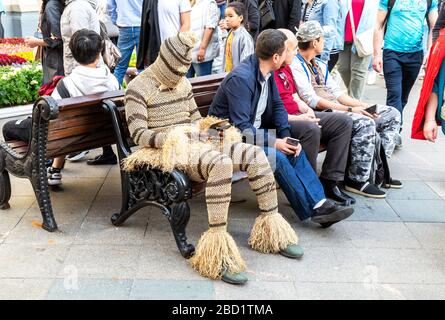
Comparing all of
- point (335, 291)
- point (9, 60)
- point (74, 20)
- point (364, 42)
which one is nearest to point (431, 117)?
point (335, 291)

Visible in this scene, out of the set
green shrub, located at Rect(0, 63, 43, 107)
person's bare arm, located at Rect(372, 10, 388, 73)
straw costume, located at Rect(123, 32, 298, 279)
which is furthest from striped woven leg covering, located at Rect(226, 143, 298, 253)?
green shrub, located at Rect(0, 63, 43, 107)

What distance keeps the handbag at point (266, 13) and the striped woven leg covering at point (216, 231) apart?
4248 mm

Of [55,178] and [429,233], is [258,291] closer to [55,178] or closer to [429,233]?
[429,233]

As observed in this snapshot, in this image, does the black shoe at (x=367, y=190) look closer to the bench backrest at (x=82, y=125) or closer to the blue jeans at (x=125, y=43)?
the bench backrest at (x=82, y=125)

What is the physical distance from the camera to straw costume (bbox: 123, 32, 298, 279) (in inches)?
139

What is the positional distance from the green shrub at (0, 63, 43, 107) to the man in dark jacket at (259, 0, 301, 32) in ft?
10.0

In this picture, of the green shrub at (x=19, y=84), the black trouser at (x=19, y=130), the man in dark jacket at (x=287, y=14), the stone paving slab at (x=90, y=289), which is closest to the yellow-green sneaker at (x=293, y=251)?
the stone paving slab at (x=90, y=289)

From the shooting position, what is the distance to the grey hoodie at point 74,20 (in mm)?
5398

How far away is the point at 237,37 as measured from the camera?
6.59 metres

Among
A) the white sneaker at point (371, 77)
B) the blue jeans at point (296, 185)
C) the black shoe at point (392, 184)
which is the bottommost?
the white sneaker at point (371, 77)

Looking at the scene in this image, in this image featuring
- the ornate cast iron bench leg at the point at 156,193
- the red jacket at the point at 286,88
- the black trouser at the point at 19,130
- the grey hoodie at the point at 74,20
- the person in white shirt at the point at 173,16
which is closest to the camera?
the ornate cast iron bench leg at the point at 156,193
